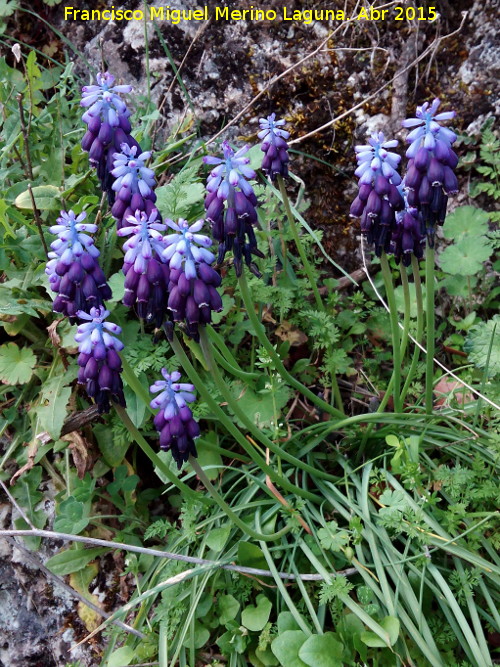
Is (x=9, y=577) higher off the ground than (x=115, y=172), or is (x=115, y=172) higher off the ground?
(x=115, y=172)

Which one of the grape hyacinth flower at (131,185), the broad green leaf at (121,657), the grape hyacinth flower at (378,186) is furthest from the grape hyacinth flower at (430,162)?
the broad green leaf at (121,657)

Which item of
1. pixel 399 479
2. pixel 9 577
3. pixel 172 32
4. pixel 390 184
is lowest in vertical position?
pixel 9 577

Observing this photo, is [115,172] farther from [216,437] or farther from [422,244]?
[216,437]

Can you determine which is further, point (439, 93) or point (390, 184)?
point (439, 93)

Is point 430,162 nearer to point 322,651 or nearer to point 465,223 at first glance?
point 465,223

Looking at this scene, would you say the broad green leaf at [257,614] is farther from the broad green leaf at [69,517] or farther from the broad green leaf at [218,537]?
the broad green leaf at [69,517]

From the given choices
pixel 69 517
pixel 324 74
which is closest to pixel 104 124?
pixel 69 517

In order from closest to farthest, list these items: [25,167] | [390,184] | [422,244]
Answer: [390,184], [422,244], [25,167]

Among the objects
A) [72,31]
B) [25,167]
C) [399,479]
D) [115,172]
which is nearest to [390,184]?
[115,172]
